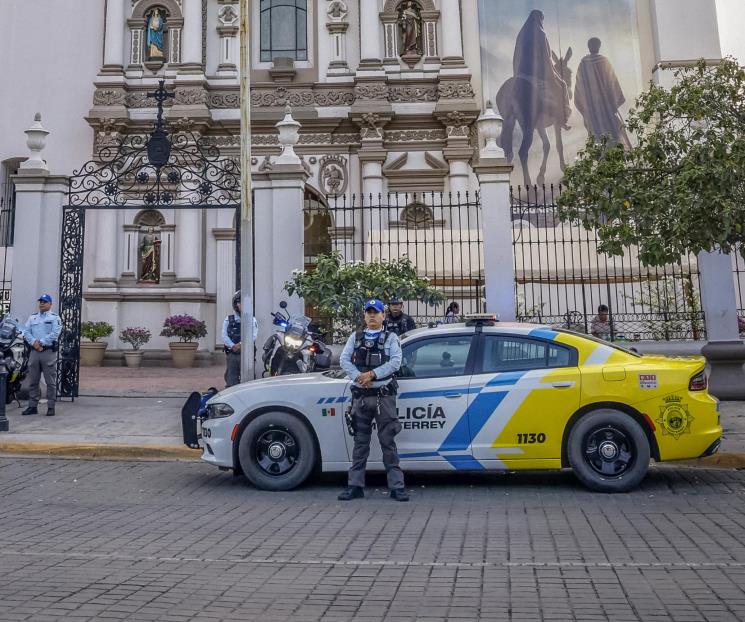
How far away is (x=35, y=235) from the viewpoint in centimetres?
1259

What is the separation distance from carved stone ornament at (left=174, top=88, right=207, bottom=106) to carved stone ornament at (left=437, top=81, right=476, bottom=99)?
7719 millimetres

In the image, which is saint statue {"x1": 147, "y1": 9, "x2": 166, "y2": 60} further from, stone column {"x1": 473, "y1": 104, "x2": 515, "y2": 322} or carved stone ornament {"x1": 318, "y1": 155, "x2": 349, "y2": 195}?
stone column {"x1": 473, "y1": 104, "x2": 515, "y2": 322}

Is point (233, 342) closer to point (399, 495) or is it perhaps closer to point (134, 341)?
point (399, 495)

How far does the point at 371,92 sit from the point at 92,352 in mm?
11799

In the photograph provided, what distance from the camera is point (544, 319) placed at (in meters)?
14.2

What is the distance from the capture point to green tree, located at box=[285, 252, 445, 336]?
10.9 m

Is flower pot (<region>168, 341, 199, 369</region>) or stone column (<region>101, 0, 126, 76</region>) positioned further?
stone column (<region>101, 0, 126, 76</region>)

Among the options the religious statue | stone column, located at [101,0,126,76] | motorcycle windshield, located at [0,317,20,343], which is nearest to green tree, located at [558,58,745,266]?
motorcycle windshield, located at [0,317,20,343]

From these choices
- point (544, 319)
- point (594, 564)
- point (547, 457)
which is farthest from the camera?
point (544, 319)

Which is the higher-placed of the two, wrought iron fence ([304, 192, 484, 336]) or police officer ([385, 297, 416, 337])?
wrought iron fence ([304, 192, 484, 336])

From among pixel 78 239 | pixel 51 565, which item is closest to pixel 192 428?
pixel 51 565

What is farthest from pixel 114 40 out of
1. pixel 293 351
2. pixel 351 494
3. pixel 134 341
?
pixel 351 494

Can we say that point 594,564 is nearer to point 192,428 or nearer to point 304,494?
point 304,494

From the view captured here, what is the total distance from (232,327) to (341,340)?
214 cm
